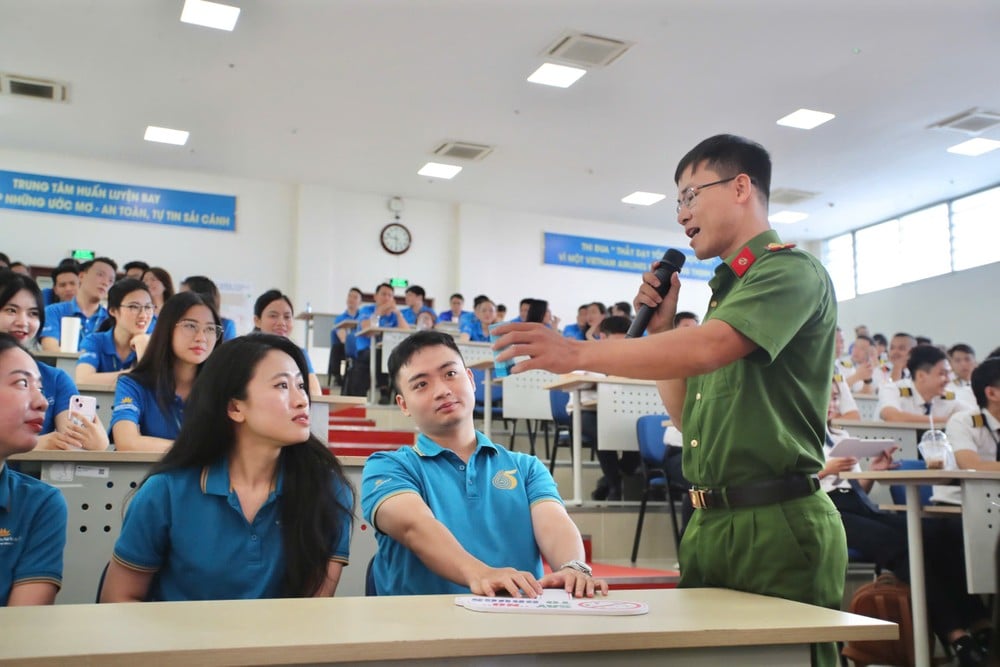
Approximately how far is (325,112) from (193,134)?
1.79 metres

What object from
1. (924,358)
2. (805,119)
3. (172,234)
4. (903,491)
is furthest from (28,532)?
(172,234)

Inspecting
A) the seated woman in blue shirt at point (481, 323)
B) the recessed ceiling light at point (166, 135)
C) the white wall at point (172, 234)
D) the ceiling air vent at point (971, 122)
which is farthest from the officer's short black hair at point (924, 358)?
the white wall at point (172, 234)

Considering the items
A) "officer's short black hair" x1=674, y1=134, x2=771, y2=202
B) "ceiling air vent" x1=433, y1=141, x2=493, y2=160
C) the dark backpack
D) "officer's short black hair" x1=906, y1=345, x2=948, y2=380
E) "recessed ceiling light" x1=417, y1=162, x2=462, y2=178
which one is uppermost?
"ceiling air vent" x1=433, y1=141, x2=493, y2=160

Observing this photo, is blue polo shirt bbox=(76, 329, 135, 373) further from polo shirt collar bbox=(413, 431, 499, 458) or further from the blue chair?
the blue chair

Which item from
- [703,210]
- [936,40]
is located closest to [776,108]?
[936,40]

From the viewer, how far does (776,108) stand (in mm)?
8359

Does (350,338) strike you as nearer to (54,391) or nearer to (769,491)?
(54,391)

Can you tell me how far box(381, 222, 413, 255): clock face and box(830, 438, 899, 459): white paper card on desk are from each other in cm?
856

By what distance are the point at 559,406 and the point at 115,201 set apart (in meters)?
7.03

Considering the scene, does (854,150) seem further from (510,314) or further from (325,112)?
(325,112)

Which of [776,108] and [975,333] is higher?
[776,108]

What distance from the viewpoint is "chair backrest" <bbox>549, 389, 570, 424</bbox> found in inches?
245

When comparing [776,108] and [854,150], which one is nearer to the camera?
[776,108]

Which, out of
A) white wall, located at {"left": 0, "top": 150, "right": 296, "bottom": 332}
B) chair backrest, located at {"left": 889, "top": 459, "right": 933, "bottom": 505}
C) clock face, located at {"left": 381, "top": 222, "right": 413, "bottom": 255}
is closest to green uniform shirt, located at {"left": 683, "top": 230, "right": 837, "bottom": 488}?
chair backrest, located at {"left": 889, "top": 459, "right": 933, "bottom": 505}
